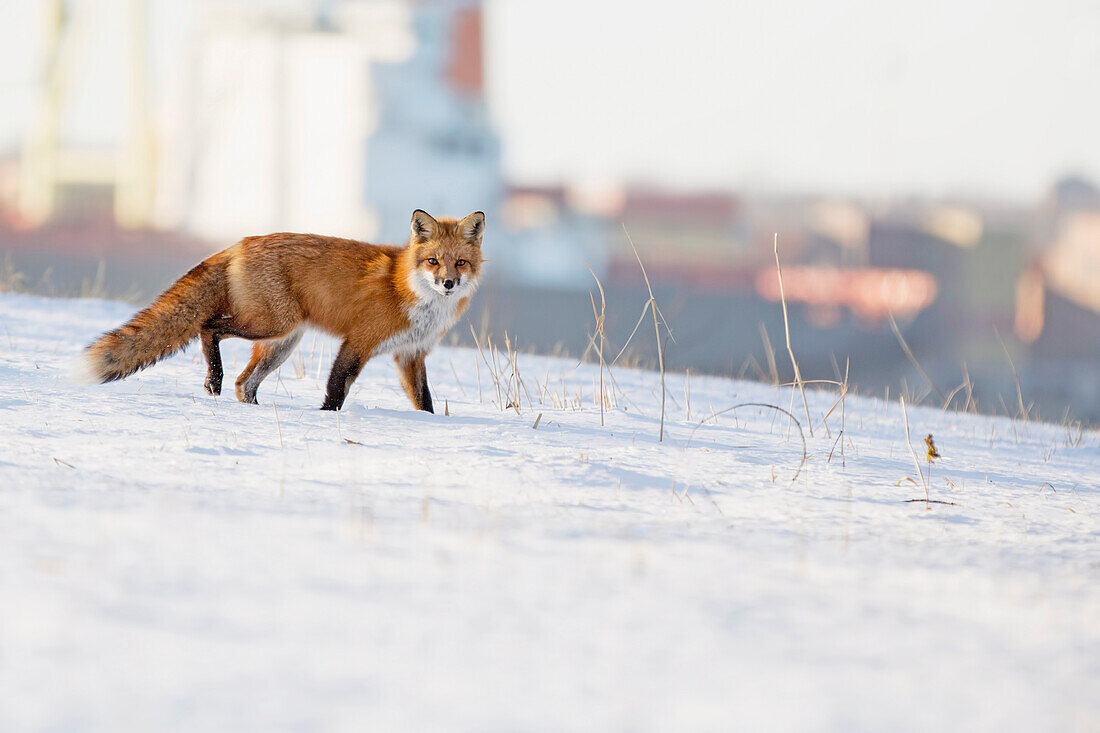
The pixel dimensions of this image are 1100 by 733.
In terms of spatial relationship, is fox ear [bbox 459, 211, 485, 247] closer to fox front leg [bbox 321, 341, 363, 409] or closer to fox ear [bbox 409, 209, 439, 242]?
fox ear [bbox 409, 209, 439, 242]

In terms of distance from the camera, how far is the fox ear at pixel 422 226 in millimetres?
4773

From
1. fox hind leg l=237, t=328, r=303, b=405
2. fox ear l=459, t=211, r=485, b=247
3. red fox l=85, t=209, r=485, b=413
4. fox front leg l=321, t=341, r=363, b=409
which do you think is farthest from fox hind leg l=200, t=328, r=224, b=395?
fox ear l=459, t=211, r=485, b=247

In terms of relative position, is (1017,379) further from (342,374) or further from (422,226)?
(342,374)

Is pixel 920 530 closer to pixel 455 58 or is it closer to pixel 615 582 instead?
pixel 615 582

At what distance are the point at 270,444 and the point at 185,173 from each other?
154 ft

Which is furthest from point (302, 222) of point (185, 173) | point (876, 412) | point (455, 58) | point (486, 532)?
point (486, 532)

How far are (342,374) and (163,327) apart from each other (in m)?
0.93

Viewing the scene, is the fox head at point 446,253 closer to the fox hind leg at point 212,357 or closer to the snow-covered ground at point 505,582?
the snow-covered ground at point 505,582

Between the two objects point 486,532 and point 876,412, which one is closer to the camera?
point 486,532

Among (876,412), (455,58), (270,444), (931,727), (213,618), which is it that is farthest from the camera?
(455,58)

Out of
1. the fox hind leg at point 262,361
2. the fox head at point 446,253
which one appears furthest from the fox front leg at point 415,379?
the fox hind leg at point 262,361

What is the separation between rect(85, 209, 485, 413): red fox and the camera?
476cm

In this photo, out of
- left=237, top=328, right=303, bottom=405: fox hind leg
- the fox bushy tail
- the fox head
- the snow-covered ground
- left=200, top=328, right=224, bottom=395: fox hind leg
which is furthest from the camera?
left=237, top=328, right=303, bottom=405: fox hind leg

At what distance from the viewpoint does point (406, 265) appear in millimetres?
4859
